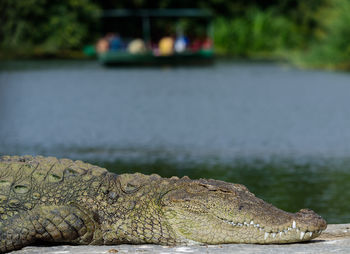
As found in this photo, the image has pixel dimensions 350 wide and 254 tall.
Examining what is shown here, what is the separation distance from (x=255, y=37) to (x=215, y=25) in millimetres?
4802

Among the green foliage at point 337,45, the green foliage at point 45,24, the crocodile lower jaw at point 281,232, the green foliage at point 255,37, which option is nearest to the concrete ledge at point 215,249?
the crocodile lower jaw at point 281,232

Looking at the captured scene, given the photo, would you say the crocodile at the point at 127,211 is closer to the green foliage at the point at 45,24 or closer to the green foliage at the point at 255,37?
the green foliage at the point at 255,37

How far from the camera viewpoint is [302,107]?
64.9ft

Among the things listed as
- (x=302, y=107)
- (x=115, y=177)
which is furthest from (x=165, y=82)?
(x=115, y=177)

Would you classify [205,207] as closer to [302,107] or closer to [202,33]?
[302,107]

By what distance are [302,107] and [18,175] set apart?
600 inches

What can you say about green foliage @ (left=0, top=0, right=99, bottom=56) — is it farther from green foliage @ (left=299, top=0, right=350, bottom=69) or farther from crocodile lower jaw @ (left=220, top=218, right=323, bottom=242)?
crocodile lower jaw @ (left=220, top=218, right=323, bottom=242)

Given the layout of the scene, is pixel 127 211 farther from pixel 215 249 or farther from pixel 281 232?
pixel 281 232

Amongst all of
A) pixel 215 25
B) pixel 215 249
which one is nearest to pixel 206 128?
pixel 215 249

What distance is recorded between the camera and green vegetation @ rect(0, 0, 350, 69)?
48.7 metres

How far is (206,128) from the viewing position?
15.5 m

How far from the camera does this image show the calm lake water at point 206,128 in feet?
32.8

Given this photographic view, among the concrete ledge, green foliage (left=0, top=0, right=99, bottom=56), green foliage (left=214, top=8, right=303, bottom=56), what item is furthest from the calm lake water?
green foliage (left=0, top=0, right=99, bottom=56)

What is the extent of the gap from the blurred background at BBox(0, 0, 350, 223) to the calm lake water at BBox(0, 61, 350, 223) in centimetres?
3
